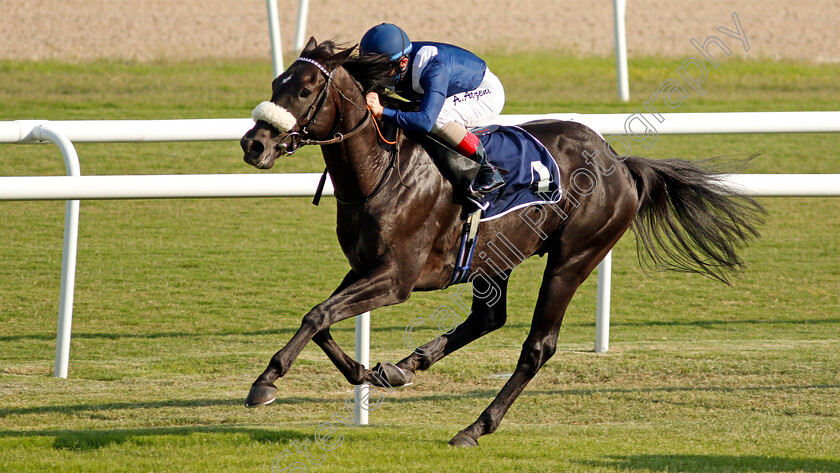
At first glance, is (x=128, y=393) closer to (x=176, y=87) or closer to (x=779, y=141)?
(x=779, y=141)

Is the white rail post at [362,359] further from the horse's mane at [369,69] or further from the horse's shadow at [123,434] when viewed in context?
the horse's mane at [369,69]

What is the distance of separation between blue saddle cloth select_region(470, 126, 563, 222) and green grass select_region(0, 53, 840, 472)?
0.98 m

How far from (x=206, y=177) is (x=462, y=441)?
1635mm

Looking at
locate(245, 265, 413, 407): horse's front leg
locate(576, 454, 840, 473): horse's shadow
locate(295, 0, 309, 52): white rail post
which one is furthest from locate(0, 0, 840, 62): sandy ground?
locate(576, 454, 840, 473): horse's shadow

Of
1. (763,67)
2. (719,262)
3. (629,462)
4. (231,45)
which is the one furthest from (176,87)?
(629,462)

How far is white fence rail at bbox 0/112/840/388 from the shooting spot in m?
4.26

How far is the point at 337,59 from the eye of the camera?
3.63 metres

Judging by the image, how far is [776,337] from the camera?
6.57m

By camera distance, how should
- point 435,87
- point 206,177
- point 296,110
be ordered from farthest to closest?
point 206,177 → point 435,87 → point 296,110

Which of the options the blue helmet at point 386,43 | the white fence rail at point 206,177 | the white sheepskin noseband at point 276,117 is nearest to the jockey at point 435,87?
the blue helmet at point 386,43

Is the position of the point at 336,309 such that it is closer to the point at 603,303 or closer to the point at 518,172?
the point at 518,172

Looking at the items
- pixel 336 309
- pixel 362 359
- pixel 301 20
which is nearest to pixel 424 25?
pixel 301 20

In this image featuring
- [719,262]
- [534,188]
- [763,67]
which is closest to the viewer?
[534,188]

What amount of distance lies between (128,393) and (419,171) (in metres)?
2.03
